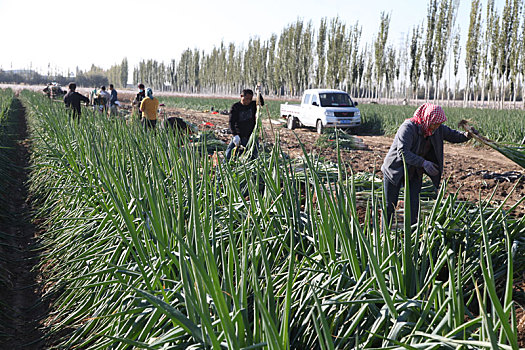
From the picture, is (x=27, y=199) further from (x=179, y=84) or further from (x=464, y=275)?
(x=179, y=84)

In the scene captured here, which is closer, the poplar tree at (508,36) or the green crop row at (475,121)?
the green crop row at (475,121)

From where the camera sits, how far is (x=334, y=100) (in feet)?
48.9

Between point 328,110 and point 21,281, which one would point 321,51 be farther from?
point 21,281

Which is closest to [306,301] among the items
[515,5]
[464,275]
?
[464,275]

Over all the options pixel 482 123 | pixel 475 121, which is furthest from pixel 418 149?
pixel 475 121

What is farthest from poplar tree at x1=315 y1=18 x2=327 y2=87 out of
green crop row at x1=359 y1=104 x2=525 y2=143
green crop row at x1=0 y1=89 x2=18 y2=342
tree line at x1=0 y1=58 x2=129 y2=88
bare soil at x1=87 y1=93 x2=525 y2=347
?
tree line at x1=0 y1=58 x2=129 y2=88

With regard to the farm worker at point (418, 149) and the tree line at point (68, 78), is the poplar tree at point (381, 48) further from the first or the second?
the tree line at point (68, 78)

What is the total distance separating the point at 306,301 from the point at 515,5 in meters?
31.0

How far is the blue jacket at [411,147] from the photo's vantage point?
3.48 m

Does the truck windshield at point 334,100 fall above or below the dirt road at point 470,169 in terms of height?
above

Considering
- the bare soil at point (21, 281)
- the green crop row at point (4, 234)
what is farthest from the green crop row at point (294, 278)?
the green crop row at point (4, 234)

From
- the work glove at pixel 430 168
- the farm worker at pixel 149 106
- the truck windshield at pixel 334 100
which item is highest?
the truck windshield at pixel 334 100

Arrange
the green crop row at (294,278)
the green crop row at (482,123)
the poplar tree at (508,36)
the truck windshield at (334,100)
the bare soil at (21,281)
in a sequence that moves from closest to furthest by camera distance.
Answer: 1. the green crop row at (294,278)
2. the bare soil at (21,281)
3. the green crop row at (482,123)
4. the truck windshield at (334,100)
5. the poplar tree at (508,36)

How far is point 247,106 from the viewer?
6.06 metres
